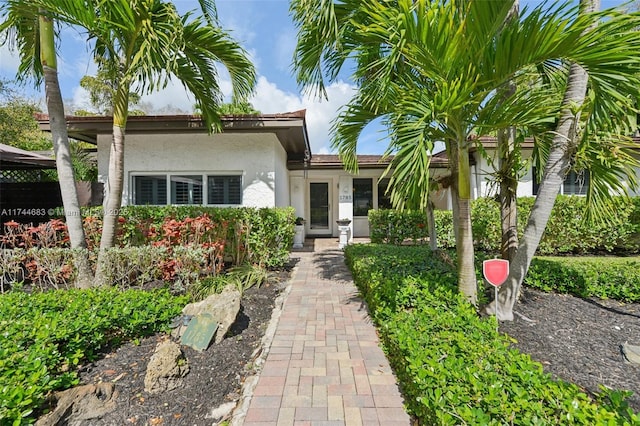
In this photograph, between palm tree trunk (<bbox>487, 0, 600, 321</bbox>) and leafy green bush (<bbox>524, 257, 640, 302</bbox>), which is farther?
leafy green bush (<bbox>524, 257, 640, 302</bbox>)

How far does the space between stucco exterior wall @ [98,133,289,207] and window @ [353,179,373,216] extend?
6115 millimetres

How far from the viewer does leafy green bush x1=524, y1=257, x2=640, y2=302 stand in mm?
4777

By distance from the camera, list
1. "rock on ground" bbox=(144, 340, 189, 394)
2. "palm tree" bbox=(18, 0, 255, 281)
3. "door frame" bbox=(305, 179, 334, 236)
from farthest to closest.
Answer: "door frame" bbox=(305, 179, 334, 236) → "palm tree" bbox=(18, 0, 255, 281) → "rock on ground" bbox=(144, 340, 189, 394)

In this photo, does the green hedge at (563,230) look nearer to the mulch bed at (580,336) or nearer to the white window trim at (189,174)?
the mulch bed at (580,336)

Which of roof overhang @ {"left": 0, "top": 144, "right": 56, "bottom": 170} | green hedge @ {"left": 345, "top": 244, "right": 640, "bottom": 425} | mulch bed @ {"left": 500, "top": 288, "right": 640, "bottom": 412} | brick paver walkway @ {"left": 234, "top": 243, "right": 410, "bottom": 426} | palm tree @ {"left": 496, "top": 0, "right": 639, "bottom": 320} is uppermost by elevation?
roof overhang @ {"left": 0, "top": 144, "right": 56, "bottom": 170}

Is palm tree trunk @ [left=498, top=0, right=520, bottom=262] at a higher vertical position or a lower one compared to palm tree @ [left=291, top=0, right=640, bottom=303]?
lower

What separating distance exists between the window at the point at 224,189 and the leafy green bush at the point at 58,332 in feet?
14.2

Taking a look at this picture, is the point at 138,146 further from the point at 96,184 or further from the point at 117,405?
the point at 117,405

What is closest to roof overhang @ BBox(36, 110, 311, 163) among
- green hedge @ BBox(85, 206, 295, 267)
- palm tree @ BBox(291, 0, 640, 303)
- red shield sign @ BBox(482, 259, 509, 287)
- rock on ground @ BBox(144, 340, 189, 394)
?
green hedge @ BBox(85, 206, 295, 267)

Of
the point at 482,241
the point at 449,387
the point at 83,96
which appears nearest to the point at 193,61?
the point at 449,387

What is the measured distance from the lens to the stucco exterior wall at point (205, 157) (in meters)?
8.24

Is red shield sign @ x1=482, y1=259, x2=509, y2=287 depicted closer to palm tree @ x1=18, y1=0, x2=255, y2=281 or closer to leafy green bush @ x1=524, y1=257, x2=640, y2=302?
leafy green bush @ x1=524, y1=257, x2=640, y2=302

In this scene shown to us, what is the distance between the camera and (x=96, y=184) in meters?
7.88

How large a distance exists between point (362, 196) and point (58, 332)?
11.9 metres
